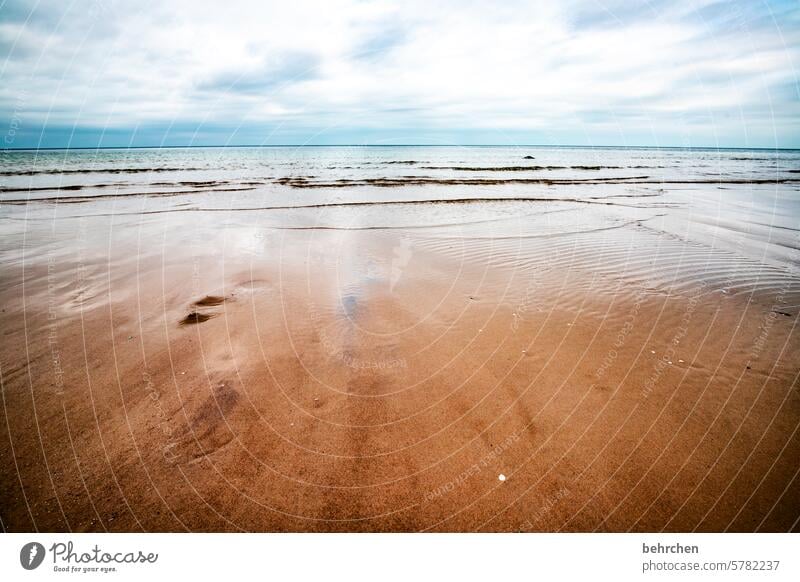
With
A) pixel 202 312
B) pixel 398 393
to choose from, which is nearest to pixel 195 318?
pixel 202 312

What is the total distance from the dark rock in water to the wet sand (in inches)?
2.7

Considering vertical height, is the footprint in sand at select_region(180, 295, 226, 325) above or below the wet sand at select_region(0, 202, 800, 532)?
above

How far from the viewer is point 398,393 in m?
4.57

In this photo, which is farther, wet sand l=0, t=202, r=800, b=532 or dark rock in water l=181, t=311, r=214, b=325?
dark rock in water l=181, t=311, r=214, b=325

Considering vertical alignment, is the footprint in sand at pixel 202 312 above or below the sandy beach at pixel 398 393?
above

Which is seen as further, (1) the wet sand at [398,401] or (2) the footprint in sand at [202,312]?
(2) the footprint in sand at [202,312]

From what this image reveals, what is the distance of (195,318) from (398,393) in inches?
156

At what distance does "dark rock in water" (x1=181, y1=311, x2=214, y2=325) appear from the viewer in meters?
6.22

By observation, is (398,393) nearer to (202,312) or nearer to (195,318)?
(195,318)

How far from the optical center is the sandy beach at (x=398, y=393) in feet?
10.6

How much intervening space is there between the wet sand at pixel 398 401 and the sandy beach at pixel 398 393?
26 millimetres

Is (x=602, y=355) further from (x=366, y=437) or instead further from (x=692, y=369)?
(x=366, y=437)
